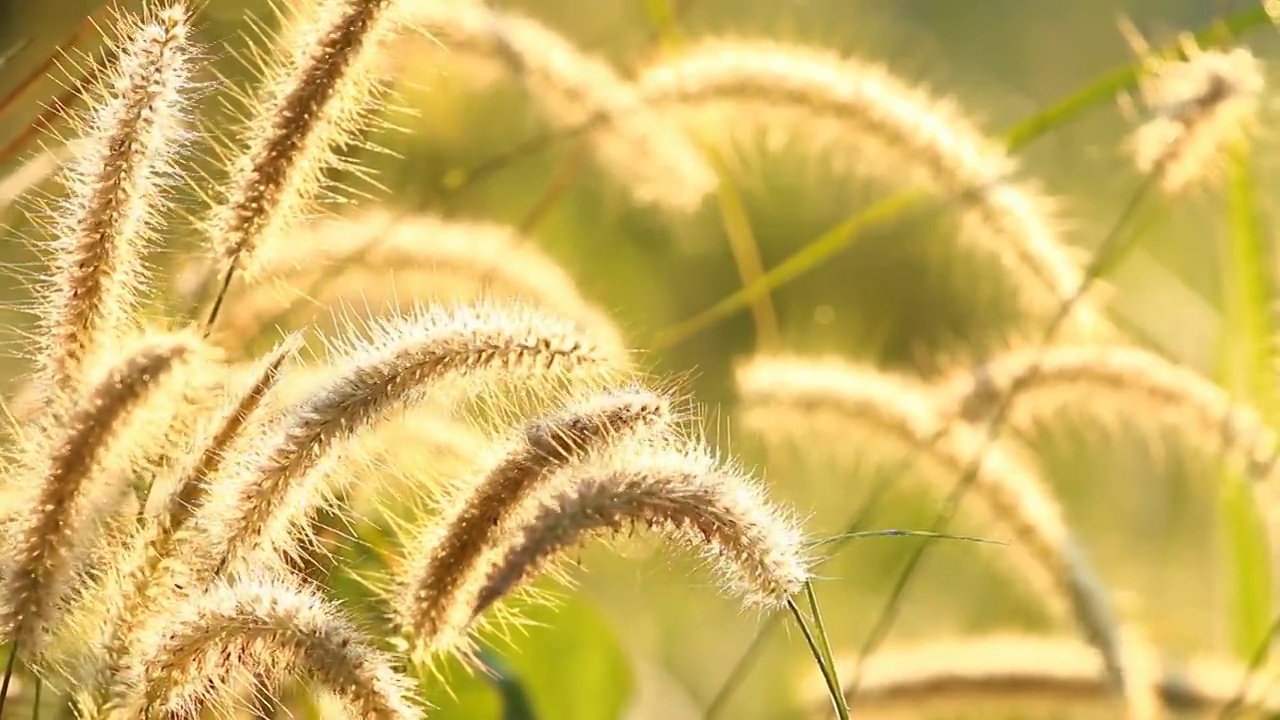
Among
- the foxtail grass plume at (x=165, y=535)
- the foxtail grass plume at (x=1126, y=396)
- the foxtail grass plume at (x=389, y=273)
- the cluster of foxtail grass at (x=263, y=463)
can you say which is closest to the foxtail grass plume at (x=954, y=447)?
the foxtail grass plume at (x=1126, y=396)

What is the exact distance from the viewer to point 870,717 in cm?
83

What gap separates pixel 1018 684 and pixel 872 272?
969 mm

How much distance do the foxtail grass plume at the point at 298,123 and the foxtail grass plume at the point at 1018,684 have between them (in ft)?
1.28

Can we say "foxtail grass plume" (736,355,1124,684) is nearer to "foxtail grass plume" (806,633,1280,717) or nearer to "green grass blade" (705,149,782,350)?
"foxtail grass plume" (806,633,1280,717)

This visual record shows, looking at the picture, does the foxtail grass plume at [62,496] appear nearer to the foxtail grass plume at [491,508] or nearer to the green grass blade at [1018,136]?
the foxtail grass plume at [491,508]

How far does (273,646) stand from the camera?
44 cm

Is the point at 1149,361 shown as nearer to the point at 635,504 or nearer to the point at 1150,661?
the point at 1150,661

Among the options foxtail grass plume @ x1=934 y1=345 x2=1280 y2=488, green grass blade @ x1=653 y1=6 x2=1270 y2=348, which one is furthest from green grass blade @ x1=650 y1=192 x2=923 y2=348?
foxtail grass plume @ x1=934 y1=345 x2=1280 y2=488

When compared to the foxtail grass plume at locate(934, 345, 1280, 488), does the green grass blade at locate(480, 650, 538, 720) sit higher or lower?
lower

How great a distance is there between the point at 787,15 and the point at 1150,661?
121cm

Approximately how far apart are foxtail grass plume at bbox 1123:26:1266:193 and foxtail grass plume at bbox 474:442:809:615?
453mm

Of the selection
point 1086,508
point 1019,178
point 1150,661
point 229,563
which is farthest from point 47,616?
point 1086,508

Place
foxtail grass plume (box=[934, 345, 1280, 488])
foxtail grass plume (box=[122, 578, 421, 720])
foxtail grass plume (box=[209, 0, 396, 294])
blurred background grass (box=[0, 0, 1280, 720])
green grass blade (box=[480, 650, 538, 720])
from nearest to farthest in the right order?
foxtail grass plume (box=[122, 578, 421, 720]), foxtail grass plume (box=[209, 0, 396, 294]), green grass blade (box=[480, 650, 538, 720]), foxtail grass plume (box=[934, 345, 1280, 488]), blurred background grass (box=[0, 0, 1280, 720])

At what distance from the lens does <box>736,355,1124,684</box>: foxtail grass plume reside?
0.78m
